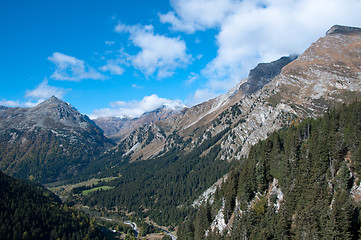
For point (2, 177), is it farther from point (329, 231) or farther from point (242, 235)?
point (329, 231)

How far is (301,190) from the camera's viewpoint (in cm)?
6781

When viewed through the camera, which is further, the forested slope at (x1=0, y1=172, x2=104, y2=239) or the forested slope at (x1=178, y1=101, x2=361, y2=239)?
the forested slope at (x1=0, y1=172, x2=104, y2=239)

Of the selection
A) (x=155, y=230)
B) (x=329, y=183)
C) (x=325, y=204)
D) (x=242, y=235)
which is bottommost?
(x=155, y=230)

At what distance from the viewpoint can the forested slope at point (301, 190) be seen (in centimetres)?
5206

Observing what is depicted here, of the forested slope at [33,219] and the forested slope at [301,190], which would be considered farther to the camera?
the forested slope at [33,219]

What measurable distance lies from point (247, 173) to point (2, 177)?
195129mm

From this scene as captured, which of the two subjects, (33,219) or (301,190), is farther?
(33,219)

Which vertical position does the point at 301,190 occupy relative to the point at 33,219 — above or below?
above

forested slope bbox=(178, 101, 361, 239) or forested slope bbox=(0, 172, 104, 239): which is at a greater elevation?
forested slope bbox=(178, 101, 361, 239)

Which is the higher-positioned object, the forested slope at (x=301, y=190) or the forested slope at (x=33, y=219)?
the forested slope at (x=301, y=190)

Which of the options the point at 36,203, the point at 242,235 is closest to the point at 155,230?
the point at 36,203

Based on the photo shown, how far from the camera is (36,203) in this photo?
17112 centimetres

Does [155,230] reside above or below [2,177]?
below

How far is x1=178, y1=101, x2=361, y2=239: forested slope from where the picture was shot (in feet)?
171
